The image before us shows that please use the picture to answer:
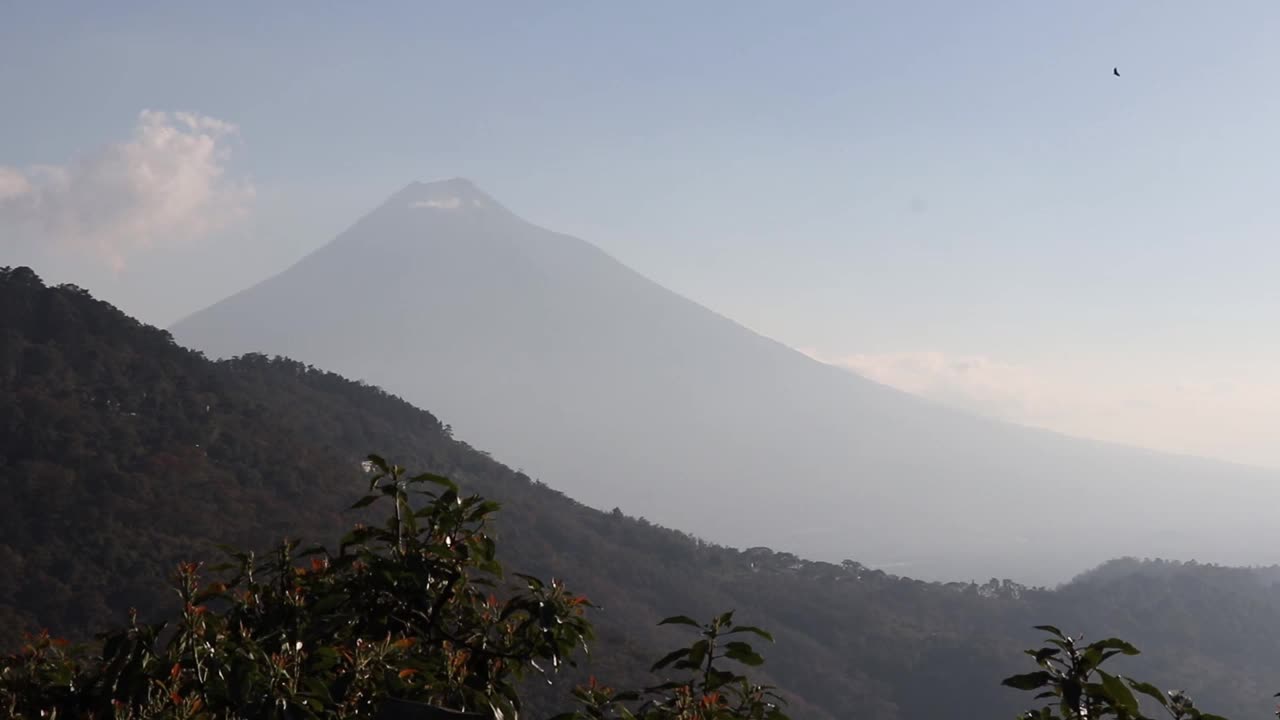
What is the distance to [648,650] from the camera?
107ft

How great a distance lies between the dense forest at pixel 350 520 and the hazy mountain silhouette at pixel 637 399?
90.9 metres

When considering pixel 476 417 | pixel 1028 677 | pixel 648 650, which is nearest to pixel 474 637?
pixel 1028 677

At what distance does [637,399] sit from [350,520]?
143m

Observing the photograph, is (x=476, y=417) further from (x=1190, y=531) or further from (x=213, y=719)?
(x=213, y=719)

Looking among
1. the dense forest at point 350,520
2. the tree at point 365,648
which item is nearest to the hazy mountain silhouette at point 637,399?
the dense forest at point 350,520

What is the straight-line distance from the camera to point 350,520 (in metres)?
31.4

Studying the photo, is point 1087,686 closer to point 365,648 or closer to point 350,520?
point 365,648

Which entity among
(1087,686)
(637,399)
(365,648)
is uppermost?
(637,399)

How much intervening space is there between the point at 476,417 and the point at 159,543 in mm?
131722

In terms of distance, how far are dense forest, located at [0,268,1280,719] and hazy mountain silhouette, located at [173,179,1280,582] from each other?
3579 inches

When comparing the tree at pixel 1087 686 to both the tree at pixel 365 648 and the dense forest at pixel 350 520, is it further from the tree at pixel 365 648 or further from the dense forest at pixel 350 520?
the dense forest at pixel 350 520

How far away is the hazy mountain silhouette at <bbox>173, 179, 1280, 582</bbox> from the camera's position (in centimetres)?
15650

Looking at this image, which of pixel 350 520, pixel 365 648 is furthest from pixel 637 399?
A: pixel 365 648

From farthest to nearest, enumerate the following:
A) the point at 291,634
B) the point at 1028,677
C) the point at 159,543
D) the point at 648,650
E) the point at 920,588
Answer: the point at 920,588
the point at 648,650
the point at 159,543
the point at 291,634
the point at 1028,677
